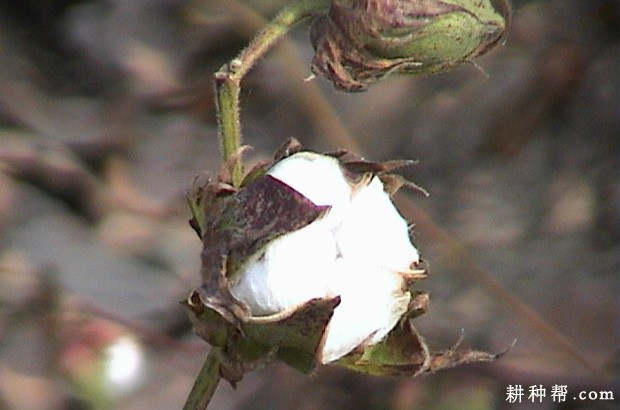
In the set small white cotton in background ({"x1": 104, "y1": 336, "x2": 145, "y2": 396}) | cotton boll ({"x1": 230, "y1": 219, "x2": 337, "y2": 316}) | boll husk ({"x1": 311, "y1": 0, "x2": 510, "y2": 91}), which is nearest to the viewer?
cotton boll ({"x1": 230, "y1": 219, "x2": 337, "y2": 316})

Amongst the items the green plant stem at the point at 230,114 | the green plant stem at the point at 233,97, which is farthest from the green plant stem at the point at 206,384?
→ the green plant stem at the point at 233,97

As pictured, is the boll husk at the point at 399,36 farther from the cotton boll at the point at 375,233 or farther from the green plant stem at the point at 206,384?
the green plant stem at the point at 206,384

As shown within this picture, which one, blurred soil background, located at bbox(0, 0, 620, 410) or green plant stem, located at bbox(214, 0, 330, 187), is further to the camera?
blurred soil background, located at bbox(0, 0, 620, 410)

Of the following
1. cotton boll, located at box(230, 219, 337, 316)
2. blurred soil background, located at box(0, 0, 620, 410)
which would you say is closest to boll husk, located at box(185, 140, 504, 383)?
cotton boll, located at box(230, 219, 337, 316)

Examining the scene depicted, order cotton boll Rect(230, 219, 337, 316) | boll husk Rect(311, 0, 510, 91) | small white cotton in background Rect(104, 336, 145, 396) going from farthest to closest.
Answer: small white cotton in background Rect(104, 336, 145, 396) → boll husk Rect(311, 0, 510, 91) → cotton boll Rect(230, 219, 337, 316)

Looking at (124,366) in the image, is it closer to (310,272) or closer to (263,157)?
(263,157)

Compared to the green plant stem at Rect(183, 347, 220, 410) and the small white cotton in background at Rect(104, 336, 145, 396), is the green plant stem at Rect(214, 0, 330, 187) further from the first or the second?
the small white cotton in background at Rect(104, 336, 145, 396)

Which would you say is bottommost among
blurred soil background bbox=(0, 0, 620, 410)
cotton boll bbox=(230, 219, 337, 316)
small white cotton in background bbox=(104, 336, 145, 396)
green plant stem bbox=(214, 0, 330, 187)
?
cotton boll bbox=(230, 219, 337, 316)
